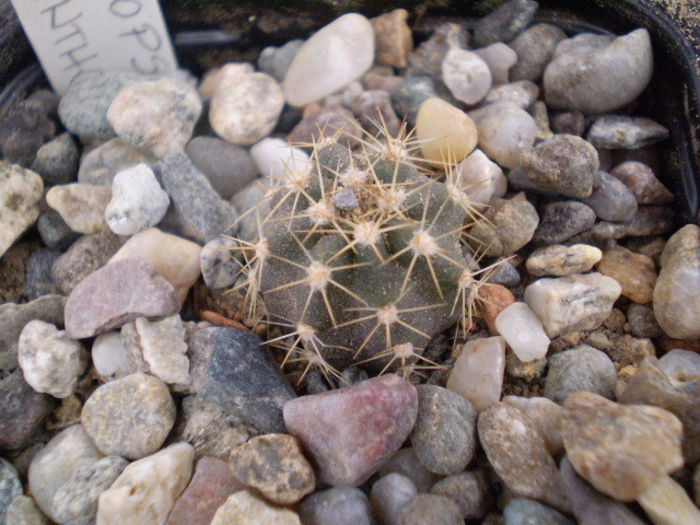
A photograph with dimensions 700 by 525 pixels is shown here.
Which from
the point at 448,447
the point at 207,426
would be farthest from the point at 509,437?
the point at 207,426

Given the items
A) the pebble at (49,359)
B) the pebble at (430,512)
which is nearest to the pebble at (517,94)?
the pebble at (430,512)

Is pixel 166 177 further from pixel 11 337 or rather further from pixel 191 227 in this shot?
pixel 11 337

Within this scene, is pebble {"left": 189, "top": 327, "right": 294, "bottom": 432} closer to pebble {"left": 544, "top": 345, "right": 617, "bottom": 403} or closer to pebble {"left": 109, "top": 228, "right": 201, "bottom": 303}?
pebble {"left": 109, "top": 228, "right": 201, "bottom": 303}

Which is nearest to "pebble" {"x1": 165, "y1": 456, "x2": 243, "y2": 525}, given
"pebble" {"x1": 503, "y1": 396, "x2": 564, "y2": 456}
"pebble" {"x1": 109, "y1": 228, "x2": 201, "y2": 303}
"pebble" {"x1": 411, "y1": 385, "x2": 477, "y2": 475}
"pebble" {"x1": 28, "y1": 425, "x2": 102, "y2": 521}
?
"pebble" {"x1": 28, "y1": 425, "x2": 102, "y2": 521}

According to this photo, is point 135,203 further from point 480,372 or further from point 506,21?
point 506,21

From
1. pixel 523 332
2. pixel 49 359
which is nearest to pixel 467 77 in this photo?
pixel 523 332

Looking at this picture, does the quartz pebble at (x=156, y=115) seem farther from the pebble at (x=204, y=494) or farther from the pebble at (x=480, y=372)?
the pebble at (x=480, y=372)
